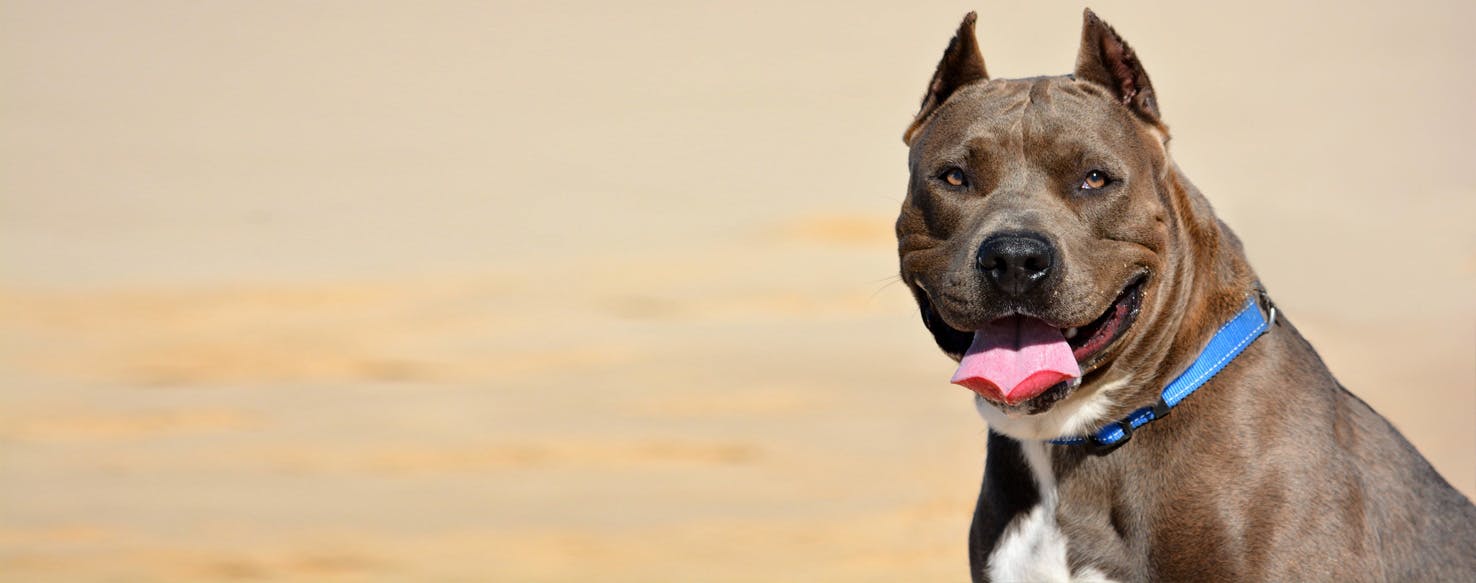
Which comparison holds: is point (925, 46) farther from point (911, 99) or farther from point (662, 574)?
point (662, 574)

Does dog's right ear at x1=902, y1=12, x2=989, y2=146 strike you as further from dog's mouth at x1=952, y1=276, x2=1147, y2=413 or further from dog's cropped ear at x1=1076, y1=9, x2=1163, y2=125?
dog's mouth at x1=952, y1=276, x2=1147, y2=413

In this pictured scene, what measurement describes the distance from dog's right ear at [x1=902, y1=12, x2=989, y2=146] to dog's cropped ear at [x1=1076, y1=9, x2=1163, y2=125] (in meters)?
0.31

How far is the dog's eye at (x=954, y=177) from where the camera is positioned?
545 centimetres

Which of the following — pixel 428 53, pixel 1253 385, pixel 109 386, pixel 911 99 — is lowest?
pixel 1253 385

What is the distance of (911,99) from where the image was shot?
836 inches

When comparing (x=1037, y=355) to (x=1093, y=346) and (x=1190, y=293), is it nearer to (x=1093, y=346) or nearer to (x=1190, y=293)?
(x=1093, y=346)

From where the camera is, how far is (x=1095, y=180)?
5.30 m

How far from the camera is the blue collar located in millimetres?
5156

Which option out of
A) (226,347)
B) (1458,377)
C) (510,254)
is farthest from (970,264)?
(510,254)

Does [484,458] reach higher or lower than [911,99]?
lower

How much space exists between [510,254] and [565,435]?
4.78 meters

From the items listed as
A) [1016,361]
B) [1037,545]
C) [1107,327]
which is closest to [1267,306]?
[1107,327]

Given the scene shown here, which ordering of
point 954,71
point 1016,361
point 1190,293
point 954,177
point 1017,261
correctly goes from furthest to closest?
1. point 954,71
2. point 954,177
3. point 1190,293
4. point 1016,361
5. point 1017,261

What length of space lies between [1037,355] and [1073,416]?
0.79ft
